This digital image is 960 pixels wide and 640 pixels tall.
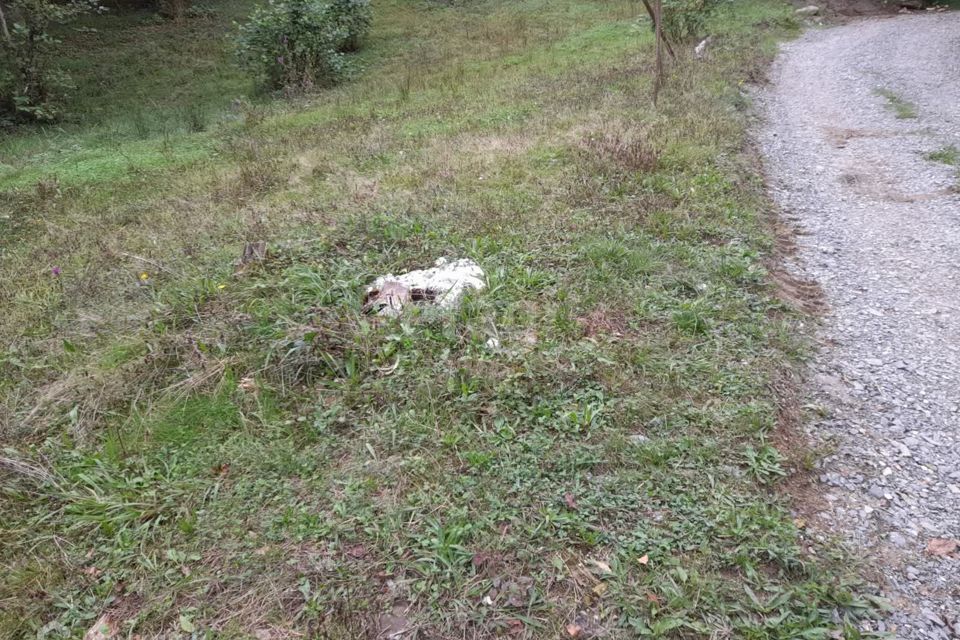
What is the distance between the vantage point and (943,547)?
9.40ft

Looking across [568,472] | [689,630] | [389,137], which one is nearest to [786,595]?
[689,630]

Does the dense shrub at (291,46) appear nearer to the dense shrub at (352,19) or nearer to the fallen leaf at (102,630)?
the dense shrub at (352,19)

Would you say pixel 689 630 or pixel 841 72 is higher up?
pixel 841 72

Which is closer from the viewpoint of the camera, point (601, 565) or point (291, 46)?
point (601, 565)

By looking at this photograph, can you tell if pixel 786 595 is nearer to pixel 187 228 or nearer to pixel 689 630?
pixel 689 630

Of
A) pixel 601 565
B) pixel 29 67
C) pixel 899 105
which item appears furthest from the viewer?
pixel 29 67

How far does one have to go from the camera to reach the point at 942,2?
20.8 meters

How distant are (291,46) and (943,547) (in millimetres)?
16250

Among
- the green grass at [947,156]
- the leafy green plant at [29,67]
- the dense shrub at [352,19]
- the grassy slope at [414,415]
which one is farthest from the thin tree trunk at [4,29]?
the green grass at [947,156]

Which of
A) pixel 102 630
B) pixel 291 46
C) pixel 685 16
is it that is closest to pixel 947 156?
pixel 685 16

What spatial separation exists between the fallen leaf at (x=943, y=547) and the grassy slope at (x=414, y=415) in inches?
23.1

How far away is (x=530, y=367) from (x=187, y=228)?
478cm

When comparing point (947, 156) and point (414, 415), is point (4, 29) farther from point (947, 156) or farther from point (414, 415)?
point (947, 156)

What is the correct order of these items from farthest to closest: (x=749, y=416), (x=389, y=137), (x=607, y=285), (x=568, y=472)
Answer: (x=389, y=137) < (x=607, y=285) < (x=749, y=416) < (x=568, y=472)
